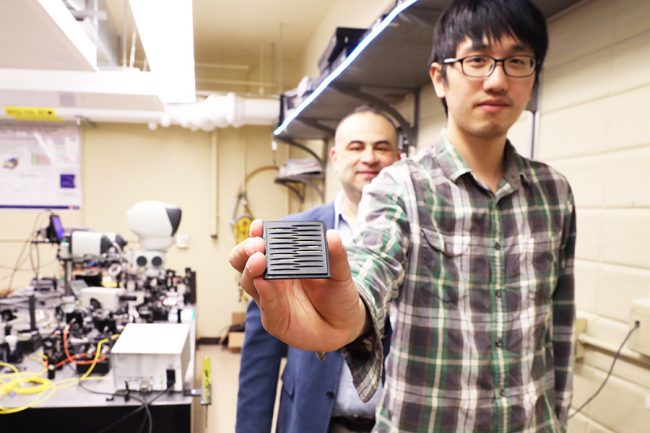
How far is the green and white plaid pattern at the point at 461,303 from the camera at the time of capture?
0.71 metres

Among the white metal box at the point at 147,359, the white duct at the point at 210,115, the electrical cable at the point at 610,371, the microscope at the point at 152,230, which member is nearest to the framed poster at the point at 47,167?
the white duct at the point at 210,115

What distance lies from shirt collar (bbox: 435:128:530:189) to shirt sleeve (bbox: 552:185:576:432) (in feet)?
0.38

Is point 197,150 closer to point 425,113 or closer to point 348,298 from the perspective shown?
point 425,113

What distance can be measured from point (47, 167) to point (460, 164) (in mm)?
3917

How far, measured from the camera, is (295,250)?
17.3 inches

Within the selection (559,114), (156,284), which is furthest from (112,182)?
(559,114)

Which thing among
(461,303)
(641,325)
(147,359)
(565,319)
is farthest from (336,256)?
(147,359)

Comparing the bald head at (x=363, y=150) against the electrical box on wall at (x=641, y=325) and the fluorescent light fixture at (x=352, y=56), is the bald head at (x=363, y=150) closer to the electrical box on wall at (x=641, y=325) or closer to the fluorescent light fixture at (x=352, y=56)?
the fluorescent light fixture at (x=352, y=56)

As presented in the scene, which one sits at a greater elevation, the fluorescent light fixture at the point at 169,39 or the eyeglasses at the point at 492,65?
the fluorescent light fixture at the point at 169,39

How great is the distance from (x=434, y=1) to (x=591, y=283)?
79 centimetres

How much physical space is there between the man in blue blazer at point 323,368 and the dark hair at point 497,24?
0.56 meters

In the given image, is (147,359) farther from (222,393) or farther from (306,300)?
(222,393)

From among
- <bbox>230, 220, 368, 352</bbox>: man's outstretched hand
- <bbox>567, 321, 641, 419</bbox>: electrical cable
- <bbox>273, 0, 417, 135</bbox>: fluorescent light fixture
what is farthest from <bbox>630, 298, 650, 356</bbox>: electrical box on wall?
<bbox>273, 0, 417, 135</bbox>: fluorescent light fixture

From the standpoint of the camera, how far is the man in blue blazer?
3.69 ft
